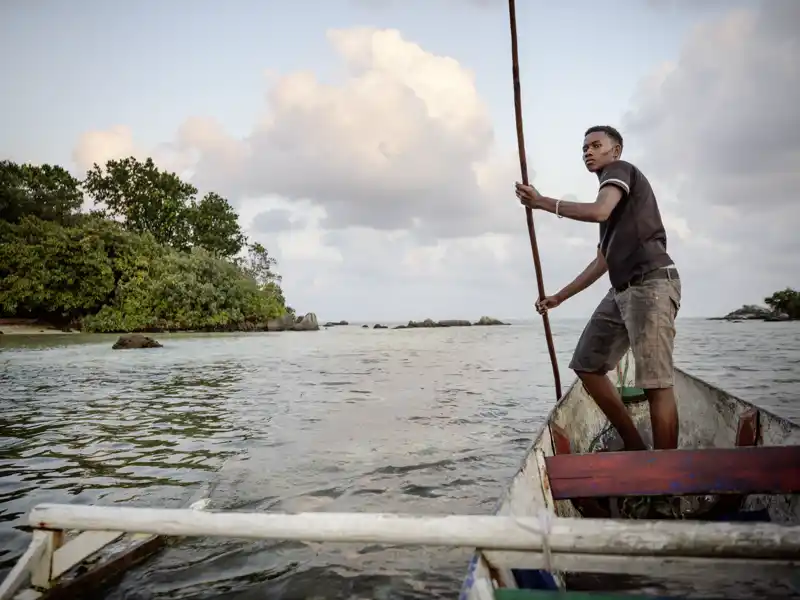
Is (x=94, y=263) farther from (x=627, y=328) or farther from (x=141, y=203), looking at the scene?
(x=627, y=328)

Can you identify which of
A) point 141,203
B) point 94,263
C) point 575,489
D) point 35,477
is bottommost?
point 35,477

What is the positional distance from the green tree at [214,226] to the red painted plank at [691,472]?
57.6m

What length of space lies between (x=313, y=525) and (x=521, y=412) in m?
6.97

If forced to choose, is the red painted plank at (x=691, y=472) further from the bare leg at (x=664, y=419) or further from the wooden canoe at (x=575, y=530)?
the bare leg at (x=664, y=419)

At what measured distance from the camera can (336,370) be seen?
607 inches

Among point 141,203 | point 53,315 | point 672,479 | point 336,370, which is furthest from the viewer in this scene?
point 141,203

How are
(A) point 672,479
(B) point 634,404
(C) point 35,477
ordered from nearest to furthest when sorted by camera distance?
(A) point 672,479 < (C) point 35,477 < (B) point 634,404

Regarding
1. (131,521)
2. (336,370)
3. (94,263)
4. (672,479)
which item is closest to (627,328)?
(672,479)

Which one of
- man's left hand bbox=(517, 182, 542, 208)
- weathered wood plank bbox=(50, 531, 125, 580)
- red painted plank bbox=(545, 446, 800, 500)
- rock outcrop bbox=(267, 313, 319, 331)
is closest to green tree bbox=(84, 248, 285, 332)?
rock outcrop bbox=(267, 313, 319, 331)

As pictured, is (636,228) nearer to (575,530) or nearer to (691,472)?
(691,472)

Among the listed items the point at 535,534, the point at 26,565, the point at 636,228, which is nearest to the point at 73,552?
the point at 26,565

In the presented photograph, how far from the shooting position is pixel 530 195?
359cm

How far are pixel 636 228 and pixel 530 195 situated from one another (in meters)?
0.74

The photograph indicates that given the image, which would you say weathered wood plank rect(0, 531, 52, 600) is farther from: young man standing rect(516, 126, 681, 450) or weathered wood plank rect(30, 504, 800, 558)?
young man standing rect(516, 126, 681, 450)
